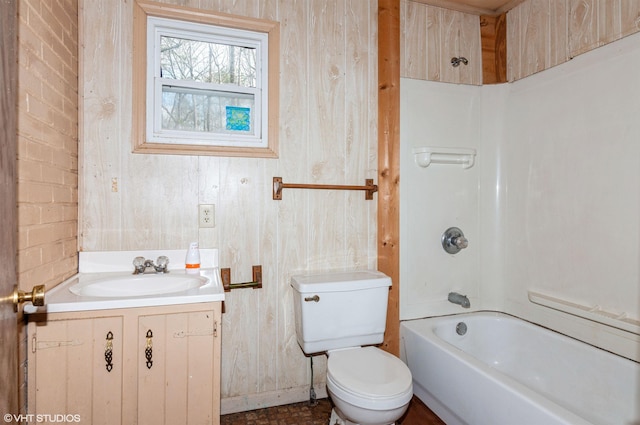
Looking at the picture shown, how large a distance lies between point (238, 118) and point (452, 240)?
1.49 metres

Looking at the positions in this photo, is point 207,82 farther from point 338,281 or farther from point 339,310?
point 339,310

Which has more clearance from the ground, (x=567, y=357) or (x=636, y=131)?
(x=636, y=131)

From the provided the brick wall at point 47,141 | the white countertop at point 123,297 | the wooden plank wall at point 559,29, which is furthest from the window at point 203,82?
the wooden plank wall at point 559,29

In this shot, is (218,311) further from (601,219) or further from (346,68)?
(601,219)

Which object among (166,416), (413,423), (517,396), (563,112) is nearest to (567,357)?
(517,396)

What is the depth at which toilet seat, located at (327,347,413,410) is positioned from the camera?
143 centimetres

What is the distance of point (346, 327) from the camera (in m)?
1.87

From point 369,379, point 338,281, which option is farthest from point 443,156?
point 369,379

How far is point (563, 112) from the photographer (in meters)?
1.96

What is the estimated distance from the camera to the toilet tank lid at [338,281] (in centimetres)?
183

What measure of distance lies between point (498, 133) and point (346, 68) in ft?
3.62

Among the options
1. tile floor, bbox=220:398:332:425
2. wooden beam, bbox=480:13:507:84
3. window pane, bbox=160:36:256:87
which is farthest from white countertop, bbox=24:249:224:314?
wooden beam, bbox=480:13:507:84

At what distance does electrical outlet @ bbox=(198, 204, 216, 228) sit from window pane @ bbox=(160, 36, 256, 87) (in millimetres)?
670

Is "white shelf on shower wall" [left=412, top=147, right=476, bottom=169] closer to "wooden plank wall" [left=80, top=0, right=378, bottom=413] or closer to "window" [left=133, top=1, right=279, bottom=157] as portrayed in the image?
"wooden plank wall" [left=80, top=0, right=378, bottom=413]
